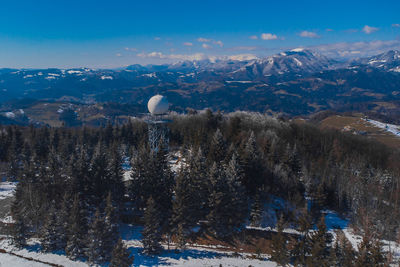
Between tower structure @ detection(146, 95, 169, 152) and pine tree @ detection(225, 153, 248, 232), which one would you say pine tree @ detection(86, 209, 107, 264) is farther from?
tower structure @ detection(146, 95, 169, 152)

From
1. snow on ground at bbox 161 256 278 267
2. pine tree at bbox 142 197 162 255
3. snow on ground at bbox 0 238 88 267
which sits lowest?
snow on ground at bbox 161 256 278 267

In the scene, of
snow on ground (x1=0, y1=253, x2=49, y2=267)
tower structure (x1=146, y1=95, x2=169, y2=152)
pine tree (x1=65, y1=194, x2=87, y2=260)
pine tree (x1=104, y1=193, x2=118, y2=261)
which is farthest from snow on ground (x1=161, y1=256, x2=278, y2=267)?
tower structure (x1=146, y1=95, x2=169, y2=152)

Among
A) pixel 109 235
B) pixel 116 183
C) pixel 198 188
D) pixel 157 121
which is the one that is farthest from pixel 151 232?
pixel 157 121

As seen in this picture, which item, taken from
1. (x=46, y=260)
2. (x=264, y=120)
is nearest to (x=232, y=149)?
(x=46, y=260)

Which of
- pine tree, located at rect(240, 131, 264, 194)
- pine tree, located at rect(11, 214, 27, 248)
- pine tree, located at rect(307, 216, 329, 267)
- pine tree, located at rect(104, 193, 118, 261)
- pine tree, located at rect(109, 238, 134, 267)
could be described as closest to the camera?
pine tree, located at rect(307, 216, 329, 267)

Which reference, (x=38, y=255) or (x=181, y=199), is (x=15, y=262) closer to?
(x=38, y=255)

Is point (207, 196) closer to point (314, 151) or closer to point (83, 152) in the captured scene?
point (83, 152)

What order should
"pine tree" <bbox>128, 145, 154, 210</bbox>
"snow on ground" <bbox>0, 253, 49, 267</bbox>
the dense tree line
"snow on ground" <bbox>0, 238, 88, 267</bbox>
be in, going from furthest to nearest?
"pine tree" <bbox>128, 145, 154, 210</bbox> → the dense tree line → "snow on ground" <bbox>0, 238, 88, 267</bbox> → "snow on ground" <bbox>0, 253, 49, 267</bbox>
